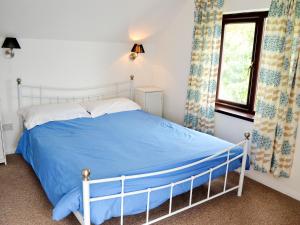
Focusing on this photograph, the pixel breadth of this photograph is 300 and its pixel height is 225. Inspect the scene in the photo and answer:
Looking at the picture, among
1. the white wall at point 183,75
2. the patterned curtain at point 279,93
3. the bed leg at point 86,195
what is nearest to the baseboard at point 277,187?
the white wall at point 183,75

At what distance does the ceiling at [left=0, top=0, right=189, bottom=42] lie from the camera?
3.42m

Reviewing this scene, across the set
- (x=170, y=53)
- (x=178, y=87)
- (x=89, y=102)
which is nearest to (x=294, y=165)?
(x=178, y=87)

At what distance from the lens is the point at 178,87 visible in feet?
15.2

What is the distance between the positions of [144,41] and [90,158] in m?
2.84

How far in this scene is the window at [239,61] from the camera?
3572 mm

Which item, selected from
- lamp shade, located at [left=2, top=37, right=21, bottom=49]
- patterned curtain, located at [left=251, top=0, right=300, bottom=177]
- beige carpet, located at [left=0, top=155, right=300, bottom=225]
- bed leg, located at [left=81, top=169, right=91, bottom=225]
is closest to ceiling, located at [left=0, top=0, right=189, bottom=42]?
lamp shade, located at [left=2, top=37, right=21, bottom=49]

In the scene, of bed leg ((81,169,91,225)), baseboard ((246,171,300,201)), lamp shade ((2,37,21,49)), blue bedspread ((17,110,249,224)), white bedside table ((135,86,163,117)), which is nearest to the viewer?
bed leg ((81,169,91,225))

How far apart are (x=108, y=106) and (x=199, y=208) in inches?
81.0

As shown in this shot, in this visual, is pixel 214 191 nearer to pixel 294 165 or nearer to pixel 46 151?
pixel 294 165

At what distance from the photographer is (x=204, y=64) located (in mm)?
3959

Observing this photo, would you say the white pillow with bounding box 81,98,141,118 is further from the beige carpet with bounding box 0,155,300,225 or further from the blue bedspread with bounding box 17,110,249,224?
the beige carpet with bounding box 0,155,300,225

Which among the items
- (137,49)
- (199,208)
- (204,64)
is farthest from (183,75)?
(199,208)

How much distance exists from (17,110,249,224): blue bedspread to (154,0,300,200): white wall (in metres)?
0.68

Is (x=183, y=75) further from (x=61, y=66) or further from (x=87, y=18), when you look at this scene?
(x=61, y=66)
